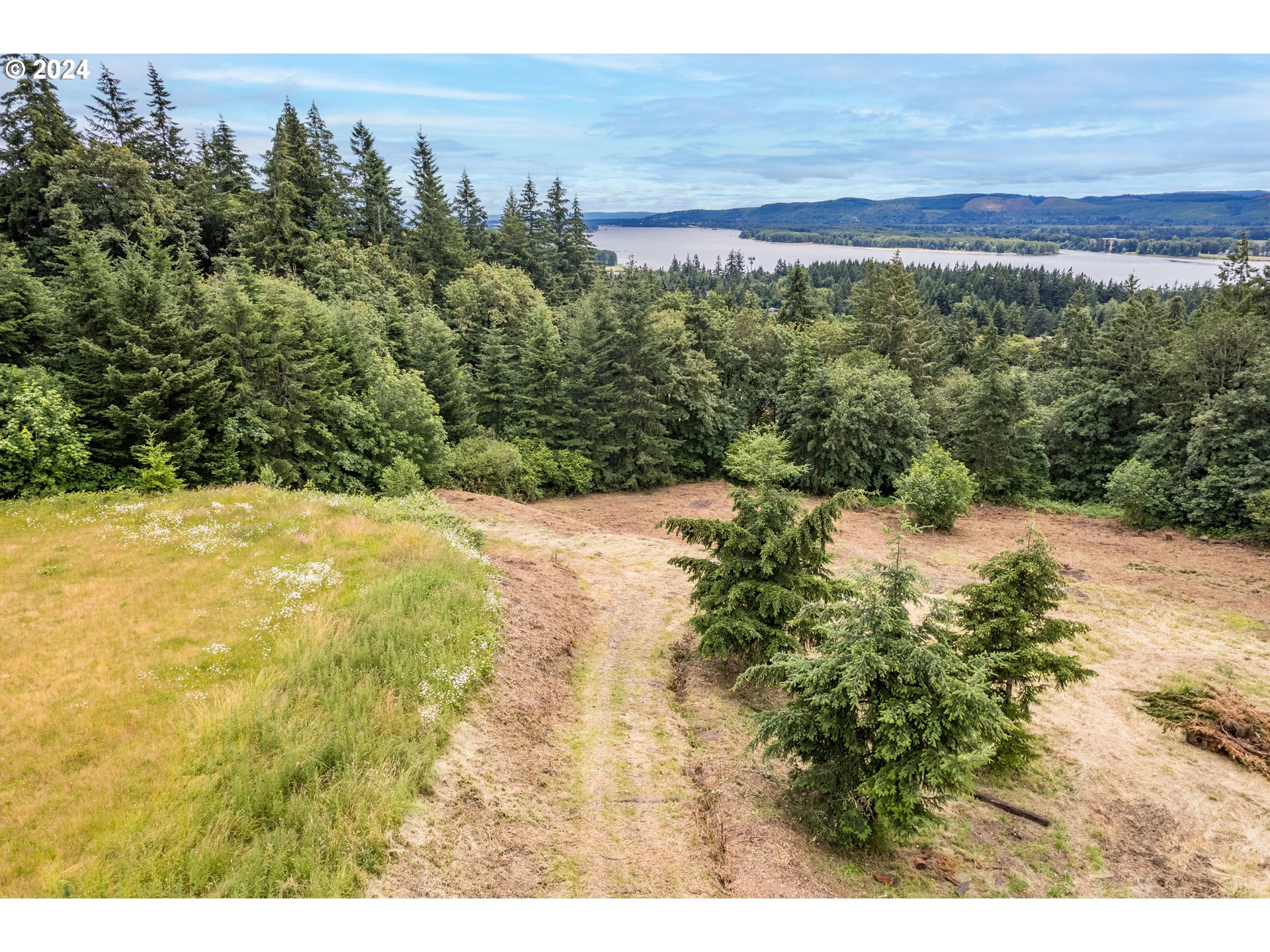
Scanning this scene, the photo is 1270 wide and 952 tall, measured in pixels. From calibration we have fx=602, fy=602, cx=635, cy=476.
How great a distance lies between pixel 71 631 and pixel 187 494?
799cm

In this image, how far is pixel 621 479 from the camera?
32.5 metres

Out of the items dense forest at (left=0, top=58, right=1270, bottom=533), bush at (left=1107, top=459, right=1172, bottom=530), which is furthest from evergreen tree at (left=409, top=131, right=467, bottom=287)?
bush at (left=1107, top=459, right=1172, bottom=530)

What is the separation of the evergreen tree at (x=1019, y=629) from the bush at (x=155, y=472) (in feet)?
67.9

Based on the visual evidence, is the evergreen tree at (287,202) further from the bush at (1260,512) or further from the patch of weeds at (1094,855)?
the bush at (1260,512)

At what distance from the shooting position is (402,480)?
67.8 ft

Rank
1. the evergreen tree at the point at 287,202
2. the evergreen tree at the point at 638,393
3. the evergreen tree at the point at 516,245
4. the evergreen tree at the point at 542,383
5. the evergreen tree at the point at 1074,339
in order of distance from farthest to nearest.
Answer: the evergreen tree at the point at 516,245
the evergreen tree at the point at 1074,339
the evergreen tree at the point at 287,202
the evergreen tree at the point at 542,383
the evergreen tree at the point at 638,393

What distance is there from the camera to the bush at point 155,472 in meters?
17.6

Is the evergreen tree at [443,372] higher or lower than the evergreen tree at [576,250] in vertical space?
lower

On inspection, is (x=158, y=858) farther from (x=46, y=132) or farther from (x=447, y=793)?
(x=46, y=132)

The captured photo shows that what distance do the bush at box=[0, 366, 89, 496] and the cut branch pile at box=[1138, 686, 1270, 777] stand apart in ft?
88.1

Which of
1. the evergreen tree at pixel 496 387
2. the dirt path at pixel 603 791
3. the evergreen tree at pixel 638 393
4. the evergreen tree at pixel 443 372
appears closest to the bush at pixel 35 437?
the dirt path at pixel 603 791

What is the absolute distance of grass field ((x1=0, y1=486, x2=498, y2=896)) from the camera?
594cm

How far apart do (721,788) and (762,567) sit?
3.71m

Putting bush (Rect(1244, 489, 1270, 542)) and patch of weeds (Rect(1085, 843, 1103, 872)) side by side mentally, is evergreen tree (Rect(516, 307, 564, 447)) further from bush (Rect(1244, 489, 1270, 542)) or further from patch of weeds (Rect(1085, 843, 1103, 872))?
bush (Rect(1244, 489, 1270, 542))
